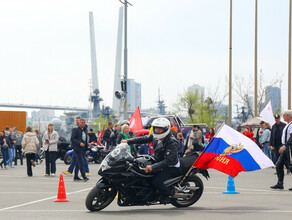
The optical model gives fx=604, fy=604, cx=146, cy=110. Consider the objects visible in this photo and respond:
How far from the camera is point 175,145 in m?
9.96

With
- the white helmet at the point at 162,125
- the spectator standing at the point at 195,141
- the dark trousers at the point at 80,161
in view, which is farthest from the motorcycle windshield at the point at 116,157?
the spectator standing at the point at 195,141

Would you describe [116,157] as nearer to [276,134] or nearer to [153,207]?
[153,207]

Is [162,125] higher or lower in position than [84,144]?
higher

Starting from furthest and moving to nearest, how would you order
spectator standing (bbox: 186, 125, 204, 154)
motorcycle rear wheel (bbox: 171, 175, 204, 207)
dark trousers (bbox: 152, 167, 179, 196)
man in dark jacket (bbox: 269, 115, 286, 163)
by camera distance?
1. spectator standing (bbox: 186, 125, 204, 154)
2. man in dark jacket (bbox: 269, 115, 286, 163)
3. motorcycle rear wheel (bbox: 171, 175, 204, 207)
4. dark trousers (bbox: 152, 167, 179, 196)

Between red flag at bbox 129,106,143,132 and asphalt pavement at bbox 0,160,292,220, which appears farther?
red flag at bbox 129,106,143,132

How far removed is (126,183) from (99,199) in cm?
53

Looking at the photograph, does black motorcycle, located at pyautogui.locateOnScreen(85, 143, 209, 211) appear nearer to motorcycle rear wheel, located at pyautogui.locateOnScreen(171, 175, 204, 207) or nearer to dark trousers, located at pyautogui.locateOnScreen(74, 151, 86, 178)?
motorcycle rear wheel, located at pyautogui.locateOnScreen(171, 175, 204, 207)

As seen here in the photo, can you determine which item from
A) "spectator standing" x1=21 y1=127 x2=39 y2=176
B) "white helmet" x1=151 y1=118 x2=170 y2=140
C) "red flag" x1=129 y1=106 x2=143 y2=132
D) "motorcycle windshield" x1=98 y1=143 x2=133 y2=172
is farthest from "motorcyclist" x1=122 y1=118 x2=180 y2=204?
"red flag" x1=129 y1=106 x2=143 y2=132

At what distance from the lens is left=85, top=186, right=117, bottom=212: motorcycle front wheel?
9516mm

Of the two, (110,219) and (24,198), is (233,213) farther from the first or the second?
(24,198)

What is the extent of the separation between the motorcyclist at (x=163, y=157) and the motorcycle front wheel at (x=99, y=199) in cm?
71

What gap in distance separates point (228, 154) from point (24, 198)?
4333 millimetres

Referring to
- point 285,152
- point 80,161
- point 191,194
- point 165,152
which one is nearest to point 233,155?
point 191,194

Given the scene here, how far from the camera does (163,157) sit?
9.98 meters
